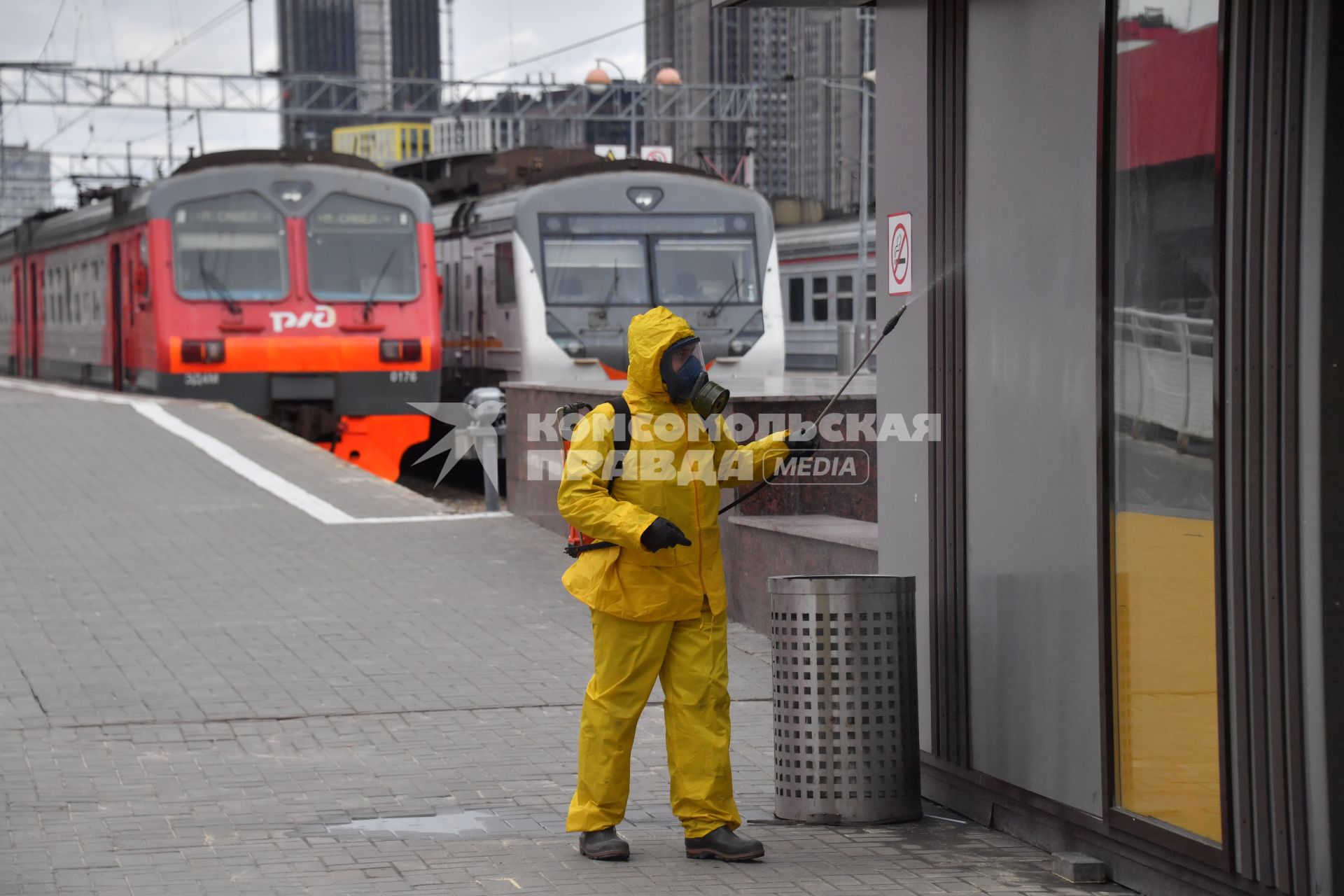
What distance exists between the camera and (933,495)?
253 inches

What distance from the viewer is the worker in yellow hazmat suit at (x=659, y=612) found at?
5.64 meters

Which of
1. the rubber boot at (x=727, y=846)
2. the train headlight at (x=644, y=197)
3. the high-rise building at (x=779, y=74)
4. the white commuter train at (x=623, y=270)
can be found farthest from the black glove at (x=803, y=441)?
the high-rise building at (x=779, y=74)

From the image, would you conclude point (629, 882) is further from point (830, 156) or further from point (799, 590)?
point (830, 156)

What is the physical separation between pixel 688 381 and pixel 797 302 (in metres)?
26.7

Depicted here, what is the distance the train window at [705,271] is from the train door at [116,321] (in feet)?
21.1

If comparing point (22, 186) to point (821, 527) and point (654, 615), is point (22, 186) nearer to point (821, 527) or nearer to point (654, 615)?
point (821, 527)

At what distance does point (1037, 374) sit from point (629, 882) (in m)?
1.97

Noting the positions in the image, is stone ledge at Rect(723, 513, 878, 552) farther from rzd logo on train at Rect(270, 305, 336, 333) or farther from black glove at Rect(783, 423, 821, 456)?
rzd logo on train at Rect(270, 305, 336, 333)

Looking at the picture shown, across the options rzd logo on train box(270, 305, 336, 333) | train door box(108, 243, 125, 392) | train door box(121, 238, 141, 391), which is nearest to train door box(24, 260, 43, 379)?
train door box(108, 243, 125, 392)

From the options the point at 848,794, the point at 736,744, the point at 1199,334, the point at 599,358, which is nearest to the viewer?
the point at 1199,334

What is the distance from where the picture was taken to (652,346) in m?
5.62

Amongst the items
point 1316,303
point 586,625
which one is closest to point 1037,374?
point 1316,303

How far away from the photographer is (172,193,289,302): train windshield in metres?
20.2

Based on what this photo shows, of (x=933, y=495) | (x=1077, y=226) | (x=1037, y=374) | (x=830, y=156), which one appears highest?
(x=830, y=156)
